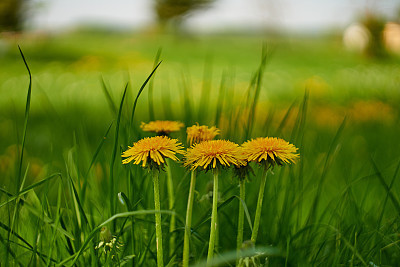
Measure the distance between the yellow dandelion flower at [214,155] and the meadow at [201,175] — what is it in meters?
0.10

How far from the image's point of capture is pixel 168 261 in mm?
965

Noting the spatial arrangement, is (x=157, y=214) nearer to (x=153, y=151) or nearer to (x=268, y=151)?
(x=153, y=151)

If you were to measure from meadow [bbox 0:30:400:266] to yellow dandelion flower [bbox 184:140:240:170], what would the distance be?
103 millimetres

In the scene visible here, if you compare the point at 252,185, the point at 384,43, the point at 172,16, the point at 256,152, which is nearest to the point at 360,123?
the point at 252,185

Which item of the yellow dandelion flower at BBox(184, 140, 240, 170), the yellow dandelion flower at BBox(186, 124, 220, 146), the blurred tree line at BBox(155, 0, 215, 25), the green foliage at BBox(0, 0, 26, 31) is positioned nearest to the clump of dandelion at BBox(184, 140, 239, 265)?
the yellow dandelion flower at BBox(184, 140, 240, 170)

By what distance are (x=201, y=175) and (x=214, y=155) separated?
551mm

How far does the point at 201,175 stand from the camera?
1.27 m

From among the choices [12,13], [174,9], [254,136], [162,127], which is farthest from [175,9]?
[162,127]

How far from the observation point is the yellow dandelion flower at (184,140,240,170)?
72 centimetres

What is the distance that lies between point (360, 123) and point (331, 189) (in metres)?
1.14

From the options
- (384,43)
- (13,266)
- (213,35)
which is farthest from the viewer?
(213,35)

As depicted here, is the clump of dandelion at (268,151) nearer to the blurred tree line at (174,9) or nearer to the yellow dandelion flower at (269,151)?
the yellow dandelion flower at (269,151)

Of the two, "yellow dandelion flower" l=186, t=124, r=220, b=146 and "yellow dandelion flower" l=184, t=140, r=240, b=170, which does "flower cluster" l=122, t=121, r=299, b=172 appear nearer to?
"yellow dandelion flower" l=184, t=140, r=240, b=170

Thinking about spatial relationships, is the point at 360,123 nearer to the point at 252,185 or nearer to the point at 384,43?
the point at 252,185
